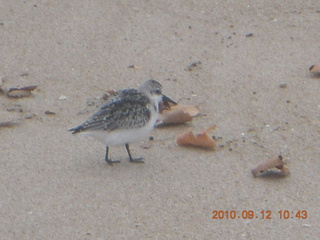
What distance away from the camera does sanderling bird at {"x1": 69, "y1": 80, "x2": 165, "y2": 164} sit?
6.98m

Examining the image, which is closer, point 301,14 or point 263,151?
point 263,151

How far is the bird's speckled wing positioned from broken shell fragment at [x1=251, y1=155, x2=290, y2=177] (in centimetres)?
103

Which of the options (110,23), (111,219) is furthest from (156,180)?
(110,23)

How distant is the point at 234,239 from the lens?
5.89 meters

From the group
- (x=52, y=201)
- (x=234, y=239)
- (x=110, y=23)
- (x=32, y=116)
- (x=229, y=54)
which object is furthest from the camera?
(x=110, y=23)

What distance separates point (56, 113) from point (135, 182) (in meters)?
1.66

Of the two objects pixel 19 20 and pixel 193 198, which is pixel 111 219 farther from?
pixel 19 20

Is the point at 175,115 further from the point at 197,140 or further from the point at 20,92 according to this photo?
the point at 20,92

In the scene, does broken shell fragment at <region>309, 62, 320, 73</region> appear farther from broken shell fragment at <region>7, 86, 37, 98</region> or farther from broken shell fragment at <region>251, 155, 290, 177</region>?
broken shell fragment at <region>7, 86, 37, 98</region>

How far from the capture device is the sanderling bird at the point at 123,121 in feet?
22.9

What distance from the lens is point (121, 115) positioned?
23.2 ft
